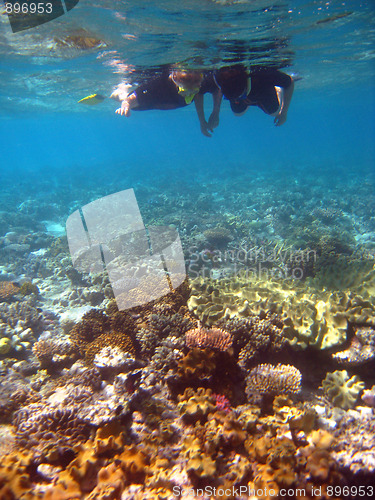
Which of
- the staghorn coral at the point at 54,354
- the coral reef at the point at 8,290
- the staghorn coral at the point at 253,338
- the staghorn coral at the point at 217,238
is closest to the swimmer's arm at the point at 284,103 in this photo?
the staghorn coral at the point at 217,238

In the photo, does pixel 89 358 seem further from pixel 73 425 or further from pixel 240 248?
pixel 240 248

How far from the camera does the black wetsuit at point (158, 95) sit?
7199 mm

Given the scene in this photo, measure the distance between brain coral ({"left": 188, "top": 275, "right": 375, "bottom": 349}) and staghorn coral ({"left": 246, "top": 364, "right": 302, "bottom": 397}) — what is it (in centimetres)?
62

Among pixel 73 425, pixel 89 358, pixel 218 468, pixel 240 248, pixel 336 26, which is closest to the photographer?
pixel 218 468

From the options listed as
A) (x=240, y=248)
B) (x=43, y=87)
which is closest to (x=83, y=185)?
(x=43, y=87)

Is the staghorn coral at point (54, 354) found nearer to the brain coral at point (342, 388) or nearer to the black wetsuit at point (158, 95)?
the brain coral at point (342, 388)

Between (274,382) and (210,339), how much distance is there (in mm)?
1015

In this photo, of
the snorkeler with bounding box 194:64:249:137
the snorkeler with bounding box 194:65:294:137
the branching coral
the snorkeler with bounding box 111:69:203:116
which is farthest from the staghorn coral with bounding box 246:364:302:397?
Answer: the snorkeler with bounding box 111:69:203:116

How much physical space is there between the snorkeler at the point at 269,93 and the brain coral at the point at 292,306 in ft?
14.5

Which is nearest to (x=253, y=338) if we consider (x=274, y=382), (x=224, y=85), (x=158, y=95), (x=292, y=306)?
A: (x=274, y=382)

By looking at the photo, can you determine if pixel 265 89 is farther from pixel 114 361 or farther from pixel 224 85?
pixel 114 361

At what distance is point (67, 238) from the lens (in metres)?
14.4

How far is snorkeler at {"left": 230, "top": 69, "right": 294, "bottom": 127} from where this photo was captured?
652 cm

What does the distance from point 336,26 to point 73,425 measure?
57.7ft
